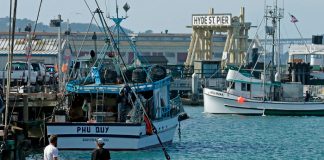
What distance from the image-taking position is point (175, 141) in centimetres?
5419

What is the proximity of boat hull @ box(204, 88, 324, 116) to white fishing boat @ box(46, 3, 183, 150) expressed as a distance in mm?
30587

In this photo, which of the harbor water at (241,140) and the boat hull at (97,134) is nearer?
the boat hull at (97,134)

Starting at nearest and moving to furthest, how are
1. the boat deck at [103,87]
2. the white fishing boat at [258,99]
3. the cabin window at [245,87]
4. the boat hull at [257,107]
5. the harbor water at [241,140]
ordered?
1. the boat deck at [103,87]
2. the harbor water at [241,140]
3. the white fishing boat at [258,99]
4. the boat hull at [257,107]
5. the cabin window at [245,87]

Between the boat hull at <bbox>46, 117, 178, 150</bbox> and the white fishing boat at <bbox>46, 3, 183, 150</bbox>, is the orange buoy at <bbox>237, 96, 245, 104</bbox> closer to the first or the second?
the white fishing boat at <bbox>46, 3, 183, 150</bbox>

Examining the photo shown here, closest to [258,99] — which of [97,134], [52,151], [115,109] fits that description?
[115,109]

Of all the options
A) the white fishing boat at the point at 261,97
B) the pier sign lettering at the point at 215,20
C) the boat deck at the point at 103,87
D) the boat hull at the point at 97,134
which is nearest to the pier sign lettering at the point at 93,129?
the boat hull at the point at 97,134

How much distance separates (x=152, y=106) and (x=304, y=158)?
6.83 m

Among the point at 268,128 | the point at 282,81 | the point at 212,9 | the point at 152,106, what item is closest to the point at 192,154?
the point at 152,106

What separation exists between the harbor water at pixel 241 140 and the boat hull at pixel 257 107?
797 millimetres

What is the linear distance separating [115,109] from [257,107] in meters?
36.1

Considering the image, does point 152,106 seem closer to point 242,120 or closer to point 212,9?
point 242,120

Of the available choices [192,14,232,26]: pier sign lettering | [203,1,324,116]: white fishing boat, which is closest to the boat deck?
[203,1,324,116]: white fishing boat

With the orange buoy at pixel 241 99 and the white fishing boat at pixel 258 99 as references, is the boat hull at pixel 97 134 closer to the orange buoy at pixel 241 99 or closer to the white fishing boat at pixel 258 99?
the white fishing boat at pixel 258 99

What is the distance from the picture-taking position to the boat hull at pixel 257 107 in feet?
263
